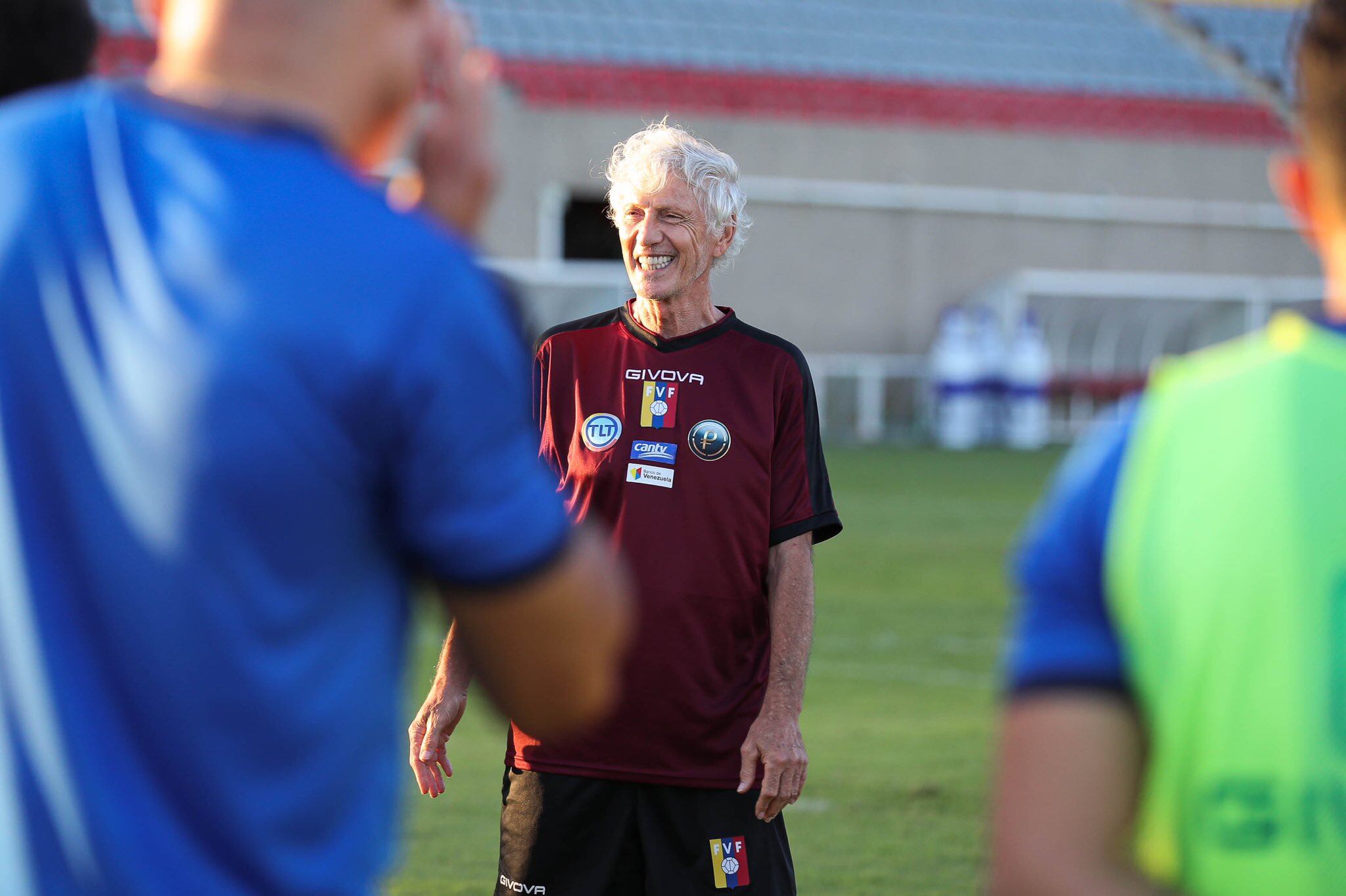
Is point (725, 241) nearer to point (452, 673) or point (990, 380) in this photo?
point (452, 673)

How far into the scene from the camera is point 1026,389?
82.6 feet

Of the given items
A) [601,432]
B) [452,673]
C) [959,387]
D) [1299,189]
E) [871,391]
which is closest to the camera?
[1299,189]

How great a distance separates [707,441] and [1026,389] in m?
22.0

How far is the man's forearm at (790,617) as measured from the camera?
3.66 meters

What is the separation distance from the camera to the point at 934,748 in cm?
780

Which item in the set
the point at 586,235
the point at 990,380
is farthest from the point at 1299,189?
the point at 586,235

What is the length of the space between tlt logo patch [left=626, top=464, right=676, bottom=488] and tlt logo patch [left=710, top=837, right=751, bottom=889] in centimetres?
77

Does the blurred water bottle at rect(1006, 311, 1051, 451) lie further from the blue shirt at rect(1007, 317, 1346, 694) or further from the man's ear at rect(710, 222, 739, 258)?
the blue shirt at rect(1007, 317, 1346, 694)

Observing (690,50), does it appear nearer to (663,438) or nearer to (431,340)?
(663,438)

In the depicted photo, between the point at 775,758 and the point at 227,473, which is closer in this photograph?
the point at 227,473

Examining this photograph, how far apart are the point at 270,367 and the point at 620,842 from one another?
8.02ft

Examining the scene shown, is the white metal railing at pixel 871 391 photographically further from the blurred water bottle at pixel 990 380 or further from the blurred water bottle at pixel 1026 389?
the blurred water bottle at pixel 1026 389

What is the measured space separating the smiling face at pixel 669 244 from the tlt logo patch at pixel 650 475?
413 millimetres

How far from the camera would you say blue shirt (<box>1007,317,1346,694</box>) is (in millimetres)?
1379
